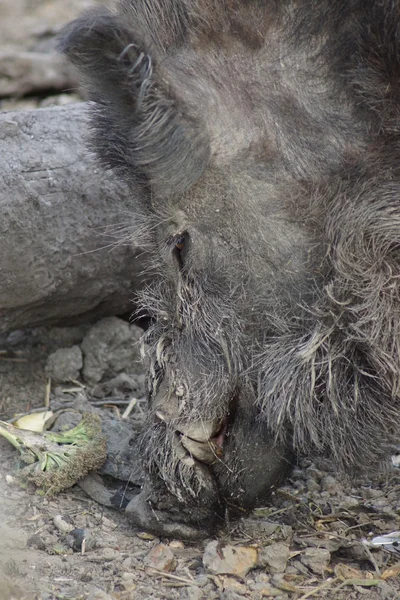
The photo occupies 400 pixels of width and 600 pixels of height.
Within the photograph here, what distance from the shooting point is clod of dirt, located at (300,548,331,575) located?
2828mm

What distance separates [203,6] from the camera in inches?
110

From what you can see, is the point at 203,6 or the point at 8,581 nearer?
the point at 8,581

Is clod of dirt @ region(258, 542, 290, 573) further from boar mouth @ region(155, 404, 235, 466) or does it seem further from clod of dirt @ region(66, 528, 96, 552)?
clod of dirt @ region(66, 528, 96, 552)

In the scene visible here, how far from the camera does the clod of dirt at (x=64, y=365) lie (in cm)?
395

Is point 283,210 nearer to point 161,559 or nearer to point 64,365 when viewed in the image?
point 161,559

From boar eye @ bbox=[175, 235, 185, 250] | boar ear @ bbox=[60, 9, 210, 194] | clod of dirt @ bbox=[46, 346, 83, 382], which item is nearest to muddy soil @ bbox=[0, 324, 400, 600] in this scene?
clod of dirt @ bbox=[46, 346, 83, 382]

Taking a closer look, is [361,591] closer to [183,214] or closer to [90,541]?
[90,541]

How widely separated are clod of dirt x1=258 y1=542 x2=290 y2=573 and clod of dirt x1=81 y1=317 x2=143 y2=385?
1374 millimetres

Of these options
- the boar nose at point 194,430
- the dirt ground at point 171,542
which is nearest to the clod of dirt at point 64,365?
the dirt ground at point 171,542

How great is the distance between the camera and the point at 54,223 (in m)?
3.72

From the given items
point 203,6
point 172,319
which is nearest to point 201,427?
point 172,319

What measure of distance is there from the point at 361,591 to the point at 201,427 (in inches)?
25.7

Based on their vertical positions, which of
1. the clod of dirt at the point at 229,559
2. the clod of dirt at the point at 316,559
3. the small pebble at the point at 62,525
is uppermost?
the small pebble at the point at 62,525

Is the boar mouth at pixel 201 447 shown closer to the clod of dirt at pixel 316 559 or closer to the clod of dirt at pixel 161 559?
the clod of dirt at pixel 161 559
